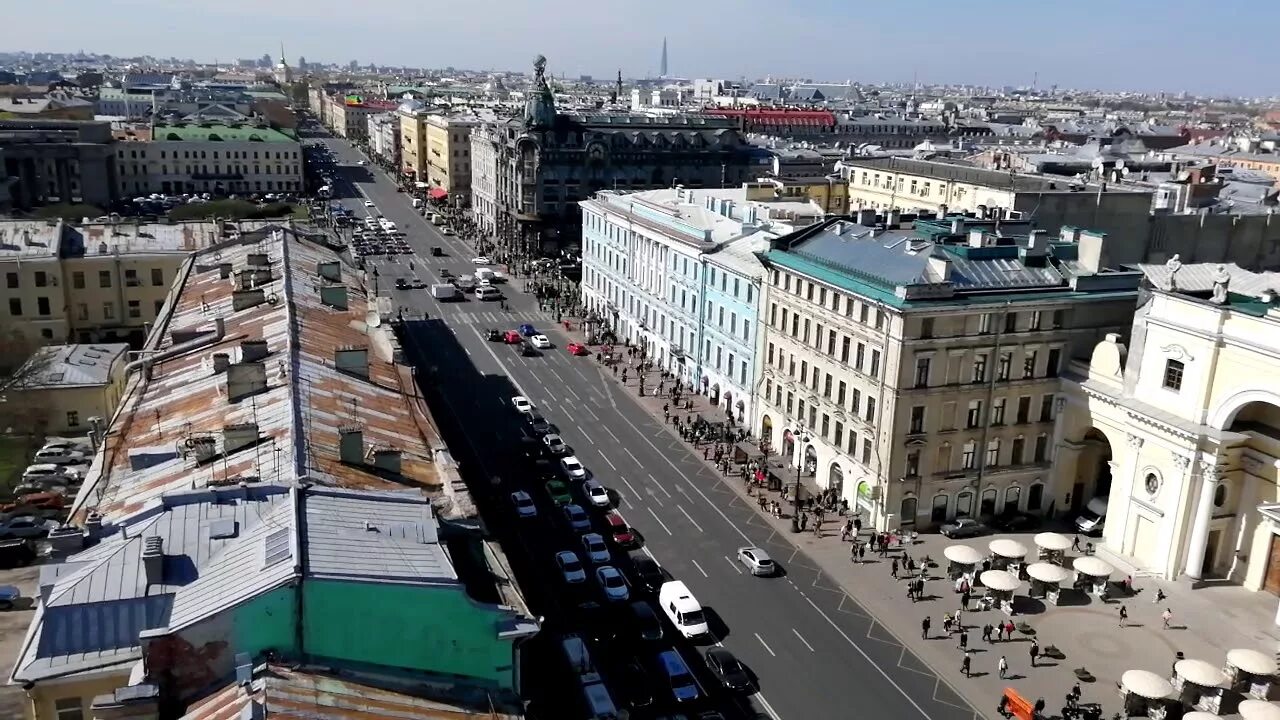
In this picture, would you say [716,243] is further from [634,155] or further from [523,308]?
[634,155]

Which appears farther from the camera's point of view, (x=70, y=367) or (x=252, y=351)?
(x=70, y=367)

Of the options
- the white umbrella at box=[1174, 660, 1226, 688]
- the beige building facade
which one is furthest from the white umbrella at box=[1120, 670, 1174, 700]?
the beige building facade

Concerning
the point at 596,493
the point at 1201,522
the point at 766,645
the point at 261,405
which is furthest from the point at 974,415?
the point at 261,405

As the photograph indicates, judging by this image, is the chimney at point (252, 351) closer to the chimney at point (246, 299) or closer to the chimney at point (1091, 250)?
the chimney at point (246, 299)

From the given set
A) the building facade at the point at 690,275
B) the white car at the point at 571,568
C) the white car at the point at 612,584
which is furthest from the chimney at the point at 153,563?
the building facade at the point at 690,275

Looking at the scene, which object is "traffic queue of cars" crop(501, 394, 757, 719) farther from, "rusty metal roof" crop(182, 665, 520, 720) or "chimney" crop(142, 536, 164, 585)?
"chimney" crop(142, 536, 164, 585)

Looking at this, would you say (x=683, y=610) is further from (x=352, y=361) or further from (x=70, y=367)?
(x=70, y=367)
